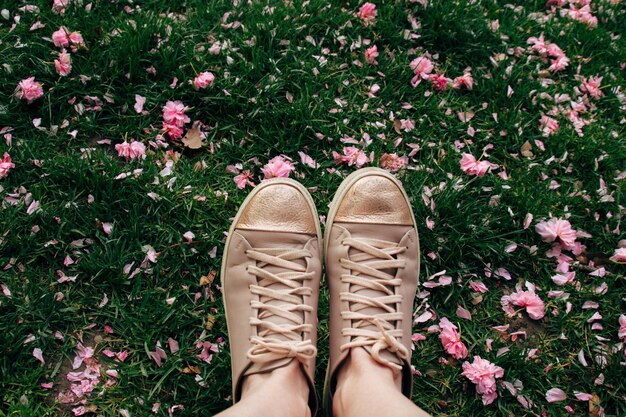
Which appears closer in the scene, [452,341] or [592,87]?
[452,341]

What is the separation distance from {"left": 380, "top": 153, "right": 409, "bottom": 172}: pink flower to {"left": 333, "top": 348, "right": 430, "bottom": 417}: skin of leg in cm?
89

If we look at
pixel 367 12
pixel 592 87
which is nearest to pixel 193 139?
pixel 367 12

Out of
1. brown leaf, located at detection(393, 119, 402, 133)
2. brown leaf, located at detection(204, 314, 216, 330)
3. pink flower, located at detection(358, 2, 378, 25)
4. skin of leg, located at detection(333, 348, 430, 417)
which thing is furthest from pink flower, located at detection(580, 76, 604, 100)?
brown leaf, located at detection(204, 314, 216, 330)

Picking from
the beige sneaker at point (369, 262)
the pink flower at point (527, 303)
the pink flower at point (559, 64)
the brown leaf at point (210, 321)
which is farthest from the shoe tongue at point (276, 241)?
the pink flower at point (559, 64)

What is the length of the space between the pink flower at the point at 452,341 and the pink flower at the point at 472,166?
2.30 feet

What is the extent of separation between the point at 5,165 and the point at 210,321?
41.7 inches

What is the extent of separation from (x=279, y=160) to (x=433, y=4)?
4.02ft

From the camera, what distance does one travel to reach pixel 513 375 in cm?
196

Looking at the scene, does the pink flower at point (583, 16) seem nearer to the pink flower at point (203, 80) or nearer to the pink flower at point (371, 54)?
the pink flower at point (371, 54)

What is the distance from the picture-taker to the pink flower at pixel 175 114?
2201 mm

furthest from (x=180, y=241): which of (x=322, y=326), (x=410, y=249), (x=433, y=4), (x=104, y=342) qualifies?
(x=433, y=4)

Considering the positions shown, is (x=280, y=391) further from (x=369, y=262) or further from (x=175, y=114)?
(x=175, y=114)

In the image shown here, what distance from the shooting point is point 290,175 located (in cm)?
220

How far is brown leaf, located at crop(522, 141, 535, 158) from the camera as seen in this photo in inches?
94.5
